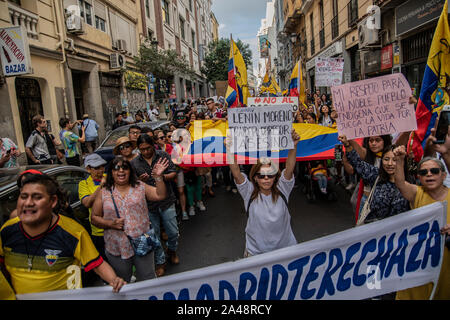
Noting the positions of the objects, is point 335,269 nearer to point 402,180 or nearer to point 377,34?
point 402,180

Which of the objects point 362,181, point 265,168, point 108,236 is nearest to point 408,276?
point 362,181

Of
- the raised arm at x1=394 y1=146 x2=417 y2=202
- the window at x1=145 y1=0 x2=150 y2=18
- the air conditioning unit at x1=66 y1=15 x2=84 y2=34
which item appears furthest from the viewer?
the window at x1=145 y1=0 x2=150 y2=18

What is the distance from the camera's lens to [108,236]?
307 cm

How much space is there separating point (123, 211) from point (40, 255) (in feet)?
2.91

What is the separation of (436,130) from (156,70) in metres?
17.6

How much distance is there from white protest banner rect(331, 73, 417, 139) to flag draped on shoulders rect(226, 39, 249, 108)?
515 centimetres

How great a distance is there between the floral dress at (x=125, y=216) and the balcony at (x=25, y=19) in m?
10.2

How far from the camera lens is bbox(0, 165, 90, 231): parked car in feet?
9.85

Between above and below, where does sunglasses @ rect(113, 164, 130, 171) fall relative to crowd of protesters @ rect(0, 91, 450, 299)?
above

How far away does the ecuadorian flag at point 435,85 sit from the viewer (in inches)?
137

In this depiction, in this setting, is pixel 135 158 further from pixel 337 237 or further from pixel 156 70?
pixel 156 70

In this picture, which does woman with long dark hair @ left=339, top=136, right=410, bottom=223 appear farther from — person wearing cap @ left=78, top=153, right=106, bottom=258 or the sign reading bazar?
the sign reading bazar

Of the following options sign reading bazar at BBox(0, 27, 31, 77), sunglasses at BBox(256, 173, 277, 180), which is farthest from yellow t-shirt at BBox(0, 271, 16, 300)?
sign reading bazar at BBox(0, 27, 31, 77)

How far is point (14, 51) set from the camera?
27.3ft
